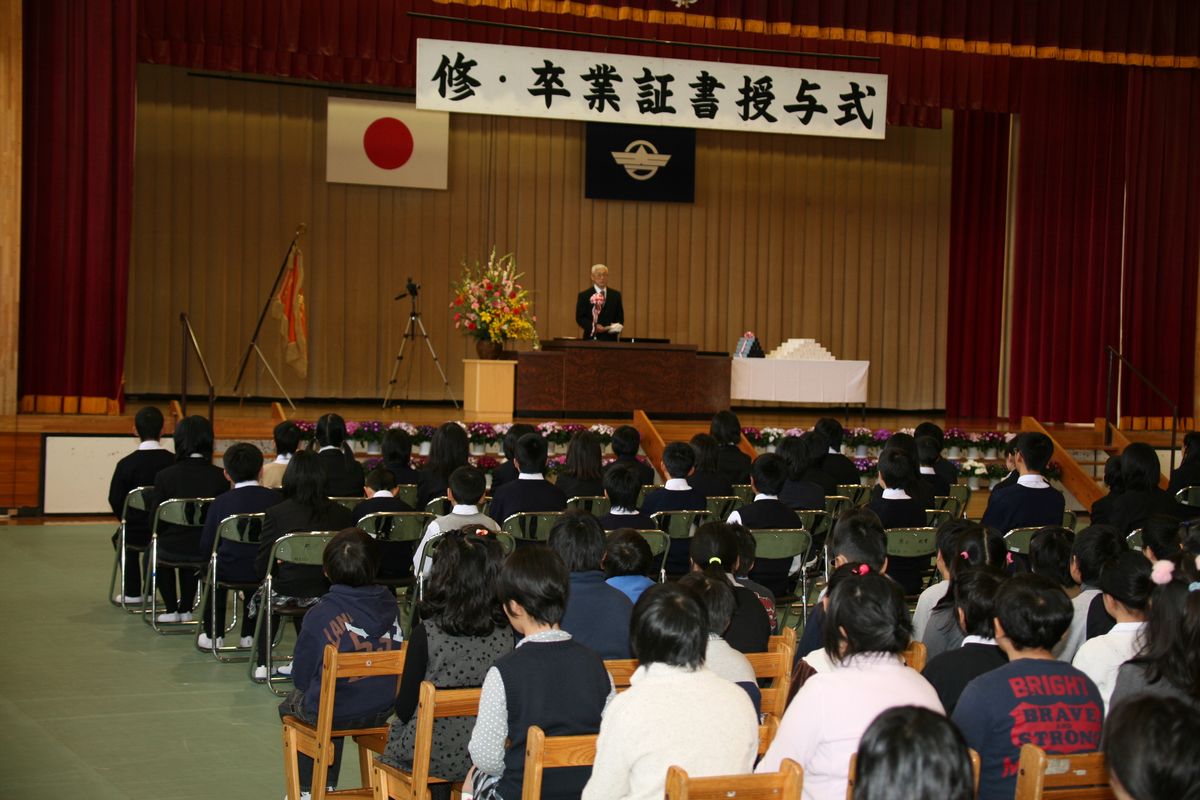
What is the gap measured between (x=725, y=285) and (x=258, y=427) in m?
7.56

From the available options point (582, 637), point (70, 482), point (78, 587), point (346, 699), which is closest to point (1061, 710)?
point (582, 637)

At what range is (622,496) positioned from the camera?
586cm

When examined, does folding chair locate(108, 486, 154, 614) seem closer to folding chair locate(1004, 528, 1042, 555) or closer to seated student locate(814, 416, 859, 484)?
seated student locate(814, 416, 859, 484)

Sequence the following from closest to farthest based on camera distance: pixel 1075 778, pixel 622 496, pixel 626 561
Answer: pixel 1075 778, pixel 626 561, pixel 622 496

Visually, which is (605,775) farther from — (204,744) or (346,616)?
(204,744)

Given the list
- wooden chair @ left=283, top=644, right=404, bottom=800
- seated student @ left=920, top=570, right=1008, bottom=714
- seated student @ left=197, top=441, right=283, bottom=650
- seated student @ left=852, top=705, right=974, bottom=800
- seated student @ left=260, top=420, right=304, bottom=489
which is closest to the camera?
seated student @ left=852, top=705, right=974, bottom=800

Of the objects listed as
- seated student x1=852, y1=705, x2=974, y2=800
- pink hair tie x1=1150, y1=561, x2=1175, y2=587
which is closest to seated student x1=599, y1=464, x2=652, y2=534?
pink hair tie x1=1150, y1=561, x2=1175, y2=587

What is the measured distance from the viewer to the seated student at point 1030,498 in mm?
6590

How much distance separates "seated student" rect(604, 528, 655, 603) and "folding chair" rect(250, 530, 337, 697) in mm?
1621

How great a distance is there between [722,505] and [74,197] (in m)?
6.70

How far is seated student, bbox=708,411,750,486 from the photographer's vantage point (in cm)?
812

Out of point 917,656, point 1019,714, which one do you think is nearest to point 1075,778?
point 1019,714

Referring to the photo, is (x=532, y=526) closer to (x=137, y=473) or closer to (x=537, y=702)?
(x=137, y=473)

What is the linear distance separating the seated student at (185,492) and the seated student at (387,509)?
0.87 metres
